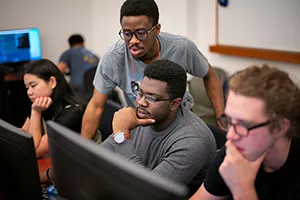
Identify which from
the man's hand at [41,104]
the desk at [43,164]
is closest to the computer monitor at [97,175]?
the desk at [43,164]

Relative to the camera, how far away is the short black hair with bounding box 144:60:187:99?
1536 mm

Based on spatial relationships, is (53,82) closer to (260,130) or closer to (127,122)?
(127,122)

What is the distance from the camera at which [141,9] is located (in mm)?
1782

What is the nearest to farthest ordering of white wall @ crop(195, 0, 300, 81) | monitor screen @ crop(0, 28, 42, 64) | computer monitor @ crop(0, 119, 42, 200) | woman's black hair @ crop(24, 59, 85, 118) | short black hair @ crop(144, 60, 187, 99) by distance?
computer monitor @ crop(0, 119, 42, 200) → short black hair @ crop(144, 60, 187, 99) → woman's black hair @ crop(24, 59, 85, 118) → white wall @ crop(195, 0, 300, 81) → monitor screen @ crop(0, 28, 42, 64)

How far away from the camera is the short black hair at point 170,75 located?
154cm

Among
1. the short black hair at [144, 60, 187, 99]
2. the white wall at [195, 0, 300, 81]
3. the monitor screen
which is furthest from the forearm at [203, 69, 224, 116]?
the monitor screen

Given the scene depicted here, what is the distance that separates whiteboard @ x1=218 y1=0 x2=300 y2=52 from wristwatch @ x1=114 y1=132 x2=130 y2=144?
224 centimetres

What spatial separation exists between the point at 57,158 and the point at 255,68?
613 mm

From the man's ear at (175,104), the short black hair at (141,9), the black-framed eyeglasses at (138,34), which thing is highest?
the short black hair at (141,9)

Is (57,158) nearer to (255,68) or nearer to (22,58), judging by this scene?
(255,68)

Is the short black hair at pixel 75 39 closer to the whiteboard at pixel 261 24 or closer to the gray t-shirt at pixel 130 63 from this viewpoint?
the whiteboard at pixel 261 24

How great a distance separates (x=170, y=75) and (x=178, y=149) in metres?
0.28

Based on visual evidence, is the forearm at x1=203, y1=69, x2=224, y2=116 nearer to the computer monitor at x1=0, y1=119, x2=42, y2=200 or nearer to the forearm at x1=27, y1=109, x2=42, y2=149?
the forearm at x1=27, y1=109, x2=42, y2=149

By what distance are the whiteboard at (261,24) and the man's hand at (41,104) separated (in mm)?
2099
